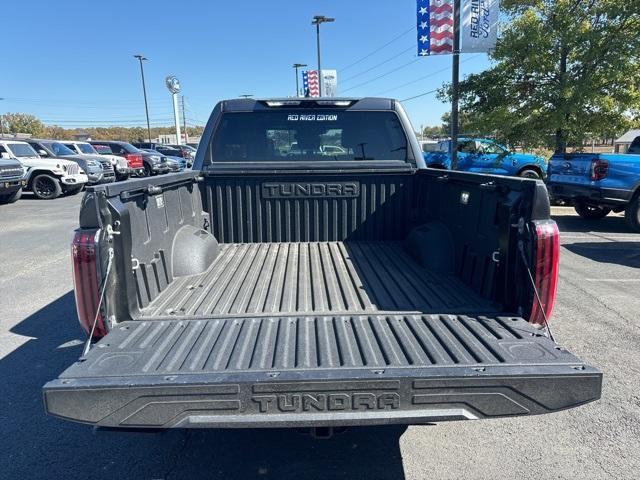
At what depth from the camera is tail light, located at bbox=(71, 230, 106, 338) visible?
228 cm

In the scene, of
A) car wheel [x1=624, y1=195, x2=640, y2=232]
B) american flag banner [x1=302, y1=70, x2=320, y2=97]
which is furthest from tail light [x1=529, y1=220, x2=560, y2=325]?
american flag banner [x1=302, y1=70, x2=320, y2=97]

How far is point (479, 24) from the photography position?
11.0 metres

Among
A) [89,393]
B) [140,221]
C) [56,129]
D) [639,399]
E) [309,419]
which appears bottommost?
[639,399]

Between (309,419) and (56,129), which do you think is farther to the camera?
(56,129)

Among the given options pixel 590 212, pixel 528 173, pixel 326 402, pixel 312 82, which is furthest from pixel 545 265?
pixel 312 82

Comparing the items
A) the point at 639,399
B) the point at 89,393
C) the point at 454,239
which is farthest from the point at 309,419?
the point at 639,399

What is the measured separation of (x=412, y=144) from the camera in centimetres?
430

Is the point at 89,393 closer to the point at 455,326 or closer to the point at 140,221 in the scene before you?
the point at 140,221

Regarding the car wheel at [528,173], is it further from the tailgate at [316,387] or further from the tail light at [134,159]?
the tail light at [134,159]

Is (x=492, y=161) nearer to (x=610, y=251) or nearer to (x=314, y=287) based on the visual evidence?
(x=610, y=251)

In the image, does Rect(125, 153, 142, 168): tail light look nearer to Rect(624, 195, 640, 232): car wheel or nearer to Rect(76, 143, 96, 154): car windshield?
Rect(76, 143, 96, 154): car windshield

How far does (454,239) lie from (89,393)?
2.61 m

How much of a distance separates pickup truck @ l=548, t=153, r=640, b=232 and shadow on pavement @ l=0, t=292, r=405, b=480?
29.1 feet

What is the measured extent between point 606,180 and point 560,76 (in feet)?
15.3
